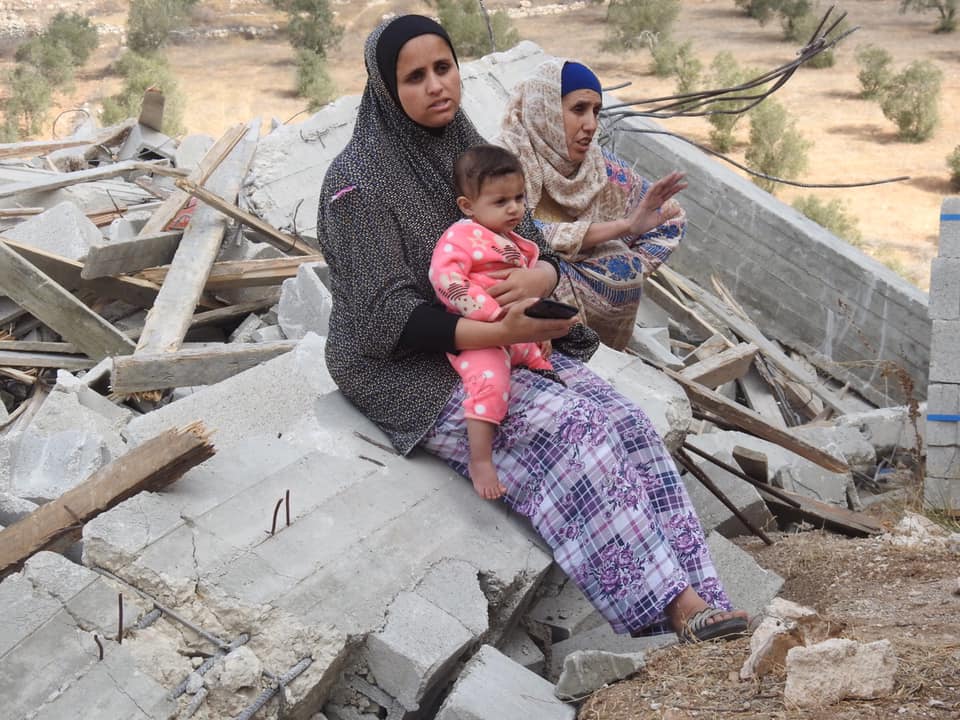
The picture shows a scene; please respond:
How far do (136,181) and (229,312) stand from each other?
2.25 metres

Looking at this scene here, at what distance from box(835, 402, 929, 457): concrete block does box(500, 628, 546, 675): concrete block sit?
14.1 ft

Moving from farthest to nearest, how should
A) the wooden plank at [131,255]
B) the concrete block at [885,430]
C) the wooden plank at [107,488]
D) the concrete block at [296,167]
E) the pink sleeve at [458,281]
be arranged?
1. the concrete block at [885,430]
2. the concrete block at [296,167]
3. the wooden plank at [131,255]
4. the pink sleeve at [458,281]
5. the wooden plank at [107,488]

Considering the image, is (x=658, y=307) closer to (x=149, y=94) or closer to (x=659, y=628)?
(x=149, y=94)

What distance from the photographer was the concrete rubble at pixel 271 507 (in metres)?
2.91

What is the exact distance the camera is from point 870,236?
14.5 meters

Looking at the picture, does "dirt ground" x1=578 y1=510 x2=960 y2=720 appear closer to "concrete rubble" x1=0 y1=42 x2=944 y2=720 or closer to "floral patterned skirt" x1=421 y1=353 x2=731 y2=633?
"concrete rubble" x1=0 y1=42 x2=944 y2=720

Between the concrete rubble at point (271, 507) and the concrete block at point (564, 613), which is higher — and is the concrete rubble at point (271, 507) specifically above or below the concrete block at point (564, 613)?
above

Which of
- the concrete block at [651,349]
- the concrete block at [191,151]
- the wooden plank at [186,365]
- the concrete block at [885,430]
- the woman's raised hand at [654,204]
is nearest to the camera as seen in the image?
the woman's raised hand at [654,204]

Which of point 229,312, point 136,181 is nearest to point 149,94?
point 136,181

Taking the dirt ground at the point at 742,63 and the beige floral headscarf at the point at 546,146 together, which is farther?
the dirt ground at the point at 742,63

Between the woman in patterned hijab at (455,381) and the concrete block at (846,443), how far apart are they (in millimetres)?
3773

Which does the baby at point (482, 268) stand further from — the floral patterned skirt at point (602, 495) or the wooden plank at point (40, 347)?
the wooden plank at point (40, 347)

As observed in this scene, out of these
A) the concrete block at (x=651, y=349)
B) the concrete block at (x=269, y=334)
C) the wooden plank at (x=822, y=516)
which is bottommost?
the wooden plank at (x=822, y=516)

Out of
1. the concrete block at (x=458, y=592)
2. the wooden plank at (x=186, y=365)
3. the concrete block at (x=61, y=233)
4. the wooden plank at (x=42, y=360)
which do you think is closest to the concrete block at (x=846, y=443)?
the wooden plank at (x=186, y=365)
